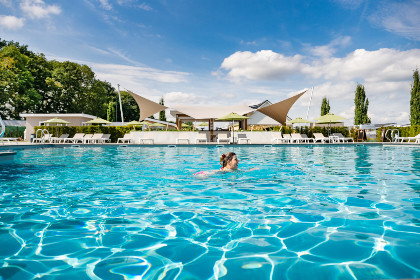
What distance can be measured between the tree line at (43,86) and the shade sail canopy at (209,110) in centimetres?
1809

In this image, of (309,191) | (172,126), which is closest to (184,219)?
(309,191)

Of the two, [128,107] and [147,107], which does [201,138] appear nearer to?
[147,107]

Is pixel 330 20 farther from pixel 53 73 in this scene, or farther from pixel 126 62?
pixel 53 73

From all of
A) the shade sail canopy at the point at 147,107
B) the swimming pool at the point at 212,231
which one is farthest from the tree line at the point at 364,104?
the swimming pool at the point at 212,231

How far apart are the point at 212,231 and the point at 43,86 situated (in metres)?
43.9

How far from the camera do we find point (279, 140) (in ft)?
69.9

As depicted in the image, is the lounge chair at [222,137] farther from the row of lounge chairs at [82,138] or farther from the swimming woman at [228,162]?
the swimming woman at [228,162]

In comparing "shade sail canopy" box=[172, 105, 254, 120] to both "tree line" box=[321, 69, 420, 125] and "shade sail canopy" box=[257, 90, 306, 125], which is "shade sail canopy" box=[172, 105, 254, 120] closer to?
"shade sail canopy" box=[257, 90, 306, 125]

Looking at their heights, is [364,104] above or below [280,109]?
above

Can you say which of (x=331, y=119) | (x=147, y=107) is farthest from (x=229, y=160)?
(x=147, y=107)

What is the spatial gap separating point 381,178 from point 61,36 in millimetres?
23930

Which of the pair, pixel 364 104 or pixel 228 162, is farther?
pixel 364 104

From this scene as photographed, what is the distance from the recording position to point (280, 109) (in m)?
25.7

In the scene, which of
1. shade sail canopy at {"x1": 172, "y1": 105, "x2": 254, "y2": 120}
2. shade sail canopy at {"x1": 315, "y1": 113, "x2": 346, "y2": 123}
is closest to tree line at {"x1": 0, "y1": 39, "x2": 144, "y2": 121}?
shade sail canopy at {"x1": 172, "y1": 105, "x2": 254, "y2": 120}
